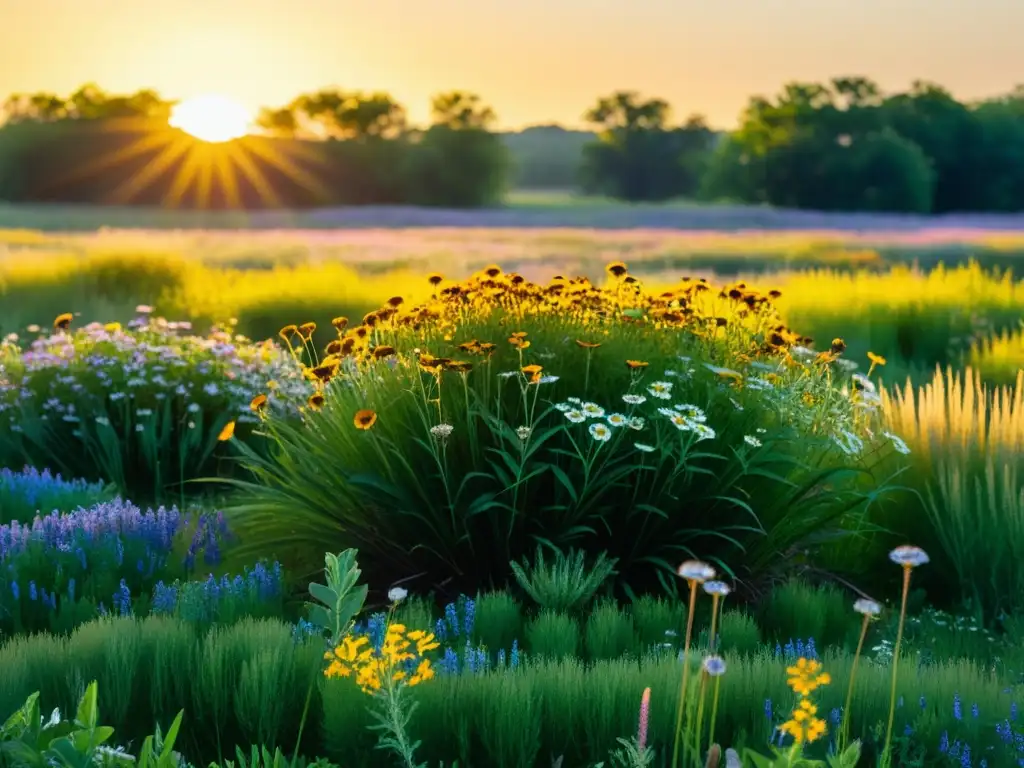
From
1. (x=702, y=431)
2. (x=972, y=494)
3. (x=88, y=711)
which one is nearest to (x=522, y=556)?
(x=702, y=431)

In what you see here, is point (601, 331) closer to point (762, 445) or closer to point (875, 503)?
point (762, 445)

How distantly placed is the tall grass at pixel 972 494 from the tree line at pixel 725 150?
134 ft

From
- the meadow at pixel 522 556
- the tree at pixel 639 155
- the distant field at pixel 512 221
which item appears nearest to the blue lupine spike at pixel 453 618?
the meadow at pixel 522 556

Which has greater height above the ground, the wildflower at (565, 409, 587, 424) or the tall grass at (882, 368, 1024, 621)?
the wildflower at (565, 409, 587, 424)

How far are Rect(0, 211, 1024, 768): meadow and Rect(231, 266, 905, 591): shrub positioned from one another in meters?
0.02

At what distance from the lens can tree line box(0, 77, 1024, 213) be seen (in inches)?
1785

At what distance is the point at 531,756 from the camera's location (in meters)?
3.14

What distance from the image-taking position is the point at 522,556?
450 centimetres

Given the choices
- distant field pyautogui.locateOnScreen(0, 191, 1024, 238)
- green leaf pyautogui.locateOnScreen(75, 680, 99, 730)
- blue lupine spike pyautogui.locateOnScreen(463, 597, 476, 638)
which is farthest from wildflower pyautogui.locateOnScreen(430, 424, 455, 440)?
distant field pyautogui.locateOnScreen(0, 191, 1024, 238)

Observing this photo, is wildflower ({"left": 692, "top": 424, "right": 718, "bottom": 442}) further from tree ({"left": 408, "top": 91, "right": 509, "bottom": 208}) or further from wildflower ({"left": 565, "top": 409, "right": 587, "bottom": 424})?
tree ({"left": 408, "top": 91, "right": 509, "bottom": 208})

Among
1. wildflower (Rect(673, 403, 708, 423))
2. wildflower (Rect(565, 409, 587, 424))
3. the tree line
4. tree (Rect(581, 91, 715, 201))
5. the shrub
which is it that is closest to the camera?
wildflower (Rect(565, 409, 587, 424))

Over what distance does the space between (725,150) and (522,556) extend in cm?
5569

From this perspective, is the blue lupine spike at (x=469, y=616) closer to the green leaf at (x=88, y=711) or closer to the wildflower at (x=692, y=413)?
the wildflower at (x=692, y=413)

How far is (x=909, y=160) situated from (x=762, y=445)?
4299 centimetres
